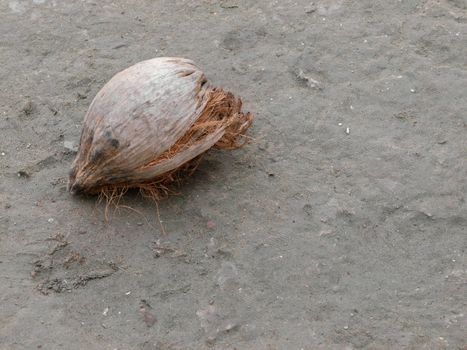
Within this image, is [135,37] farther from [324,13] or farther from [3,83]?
[324,13]

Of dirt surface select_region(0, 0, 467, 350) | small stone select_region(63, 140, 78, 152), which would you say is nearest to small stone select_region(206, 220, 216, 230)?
dirt surface select_region(0, 0, 467, 350)

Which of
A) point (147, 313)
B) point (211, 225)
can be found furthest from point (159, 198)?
point (147, 313)

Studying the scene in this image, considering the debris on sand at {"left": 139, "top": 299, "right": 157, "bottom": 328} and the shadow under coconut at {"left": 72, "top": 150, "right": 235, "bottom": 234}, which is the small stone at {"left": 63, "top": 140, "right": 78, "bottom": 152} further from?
the debris on sand at {"left": 139, "top": 299, "right": 157, "bottom": 328}

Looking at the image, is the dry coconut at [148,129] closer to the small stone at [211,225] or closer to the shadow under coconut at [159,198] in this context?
the shadow under coconut at [159,198]

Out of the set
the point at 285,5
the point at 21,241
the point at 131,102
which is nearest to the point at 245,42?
the point at 285,5

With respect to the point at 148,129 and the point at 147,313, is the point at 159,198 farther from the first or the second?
the point at 147,313

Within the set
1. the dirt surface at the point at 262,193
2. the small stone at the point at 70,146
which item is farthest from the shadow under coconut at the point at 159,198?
the small stone at the point at 70,146
